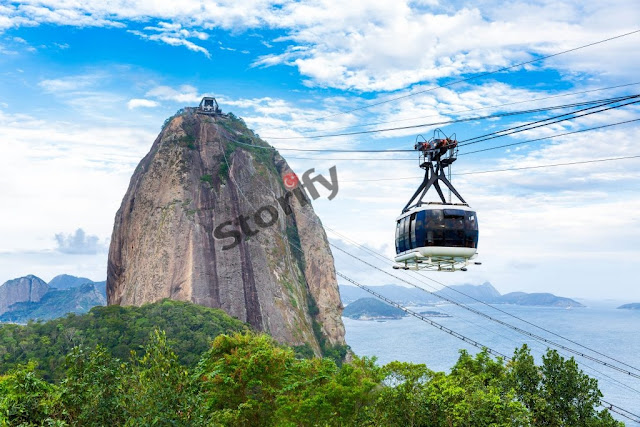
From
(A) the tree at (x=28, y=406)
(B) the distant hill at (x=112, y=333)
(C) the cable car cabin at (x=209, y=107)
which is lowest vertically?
(B) the distant hill at (x=112, y=333)

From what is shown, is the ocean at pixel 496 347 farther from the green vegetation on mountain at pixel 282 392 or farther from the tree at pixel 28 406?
the tree at pixel 28 406

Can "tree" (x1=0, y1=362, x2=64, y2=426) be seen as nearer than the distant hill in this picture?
Yes

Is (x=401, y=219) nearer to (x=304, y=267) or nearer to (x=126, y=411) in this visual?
(x=126, y=411)

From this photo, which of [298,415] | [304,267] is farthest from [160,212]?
[298,415]

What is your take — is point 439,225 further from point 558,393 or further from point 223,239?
point 223,239

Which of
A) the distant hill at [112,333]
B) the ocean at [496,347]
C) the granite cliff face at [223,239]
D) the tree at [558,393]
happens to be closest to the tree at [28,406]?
the tree at [558,393]

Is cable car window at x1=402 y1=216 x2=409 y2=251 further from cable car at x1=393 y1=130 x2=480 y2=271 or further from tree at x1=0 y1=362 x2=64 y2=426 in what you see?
tree at x1=0 y1=362 x2=64 y2=426

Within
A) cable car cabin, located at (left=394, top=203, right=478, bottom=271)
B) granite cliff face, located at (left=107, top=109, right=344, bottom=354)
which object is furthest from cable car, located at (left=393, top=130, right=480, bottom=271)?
granite cliff face, located at (left=107, top=109, right=344, bottom=354)
